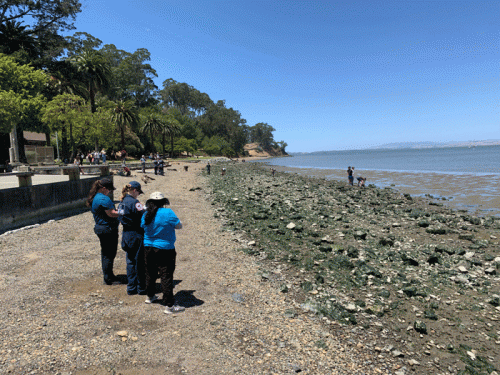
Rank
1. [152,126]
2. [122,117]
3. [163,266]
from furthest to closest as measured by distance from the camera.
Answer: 1. [152,126]
2. [122,117]
3. [163,266]

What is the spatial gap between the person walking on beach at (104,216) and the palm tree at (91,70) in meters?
43.2

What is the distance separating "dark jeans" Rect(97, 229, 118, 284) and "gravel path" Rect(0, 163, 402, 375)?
0.26 m

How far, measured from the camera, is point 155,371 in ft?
12.3

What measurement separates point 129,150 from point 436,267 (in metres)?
61.1

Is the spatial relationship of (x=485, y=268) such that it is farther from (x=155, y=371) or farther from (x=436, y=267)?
(x=155, y=371)

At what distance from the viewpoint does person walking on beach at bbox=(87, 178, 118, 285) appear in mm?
5551

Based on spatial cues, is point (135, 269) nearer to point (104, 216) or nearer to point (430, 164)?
point (104, 216)

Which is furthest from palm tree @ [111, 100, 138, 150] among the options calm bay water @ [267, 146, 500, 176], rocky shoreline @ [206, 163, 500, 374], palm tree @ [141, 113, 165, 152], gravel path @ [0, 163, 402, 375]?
calm bay water @ [267, 146, 500, 176]

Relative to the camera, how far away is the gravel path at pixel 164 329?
3.95 metres

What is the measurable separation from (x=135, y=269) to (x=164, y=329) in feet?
4.96

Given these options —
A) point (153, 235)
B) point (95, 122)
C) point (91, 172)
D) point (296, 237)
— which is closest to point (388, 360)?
point (153, 235)

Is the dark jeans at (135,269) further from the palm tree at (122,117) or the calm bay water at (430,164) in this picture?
the calm bay water at (430,164)

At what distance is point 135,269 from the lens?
18.6 ft

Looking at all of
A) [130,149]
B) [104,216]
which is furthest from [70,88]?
[104,216]
